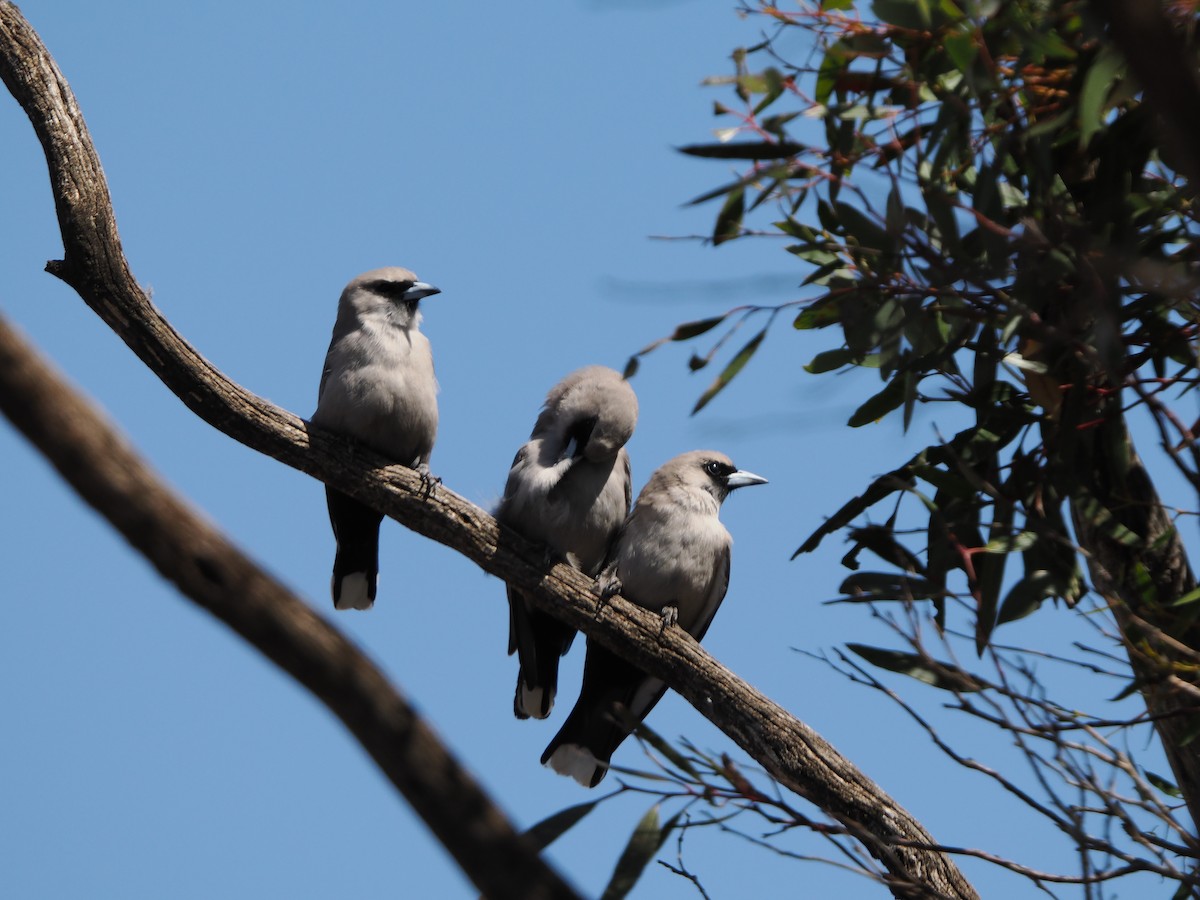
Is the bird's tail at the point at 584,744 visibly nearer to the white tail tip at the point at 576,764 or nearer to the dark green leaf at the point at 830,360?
the white tail tip at the point at 576,764

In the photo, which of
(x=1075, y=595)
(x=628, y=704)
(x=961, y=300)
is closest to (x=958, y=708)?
(x=1075, y=595)

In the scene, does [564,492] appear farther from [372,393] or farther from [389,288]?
[389,288]

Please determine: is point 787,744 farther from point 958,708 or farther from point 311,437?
point 311,437

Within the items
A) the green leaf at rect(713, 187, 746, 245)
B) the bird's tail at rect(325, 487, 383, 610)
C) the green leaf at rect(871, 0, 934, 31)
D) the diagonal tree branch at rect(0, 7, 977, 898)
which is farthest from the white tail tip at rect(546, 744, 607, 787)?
the green leaf at rect(871, 0, 934, 31)

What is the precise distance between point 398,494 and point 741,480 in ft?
6.79

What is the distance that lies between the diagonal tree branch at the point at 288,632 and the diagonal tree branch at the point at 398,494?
2547 mm

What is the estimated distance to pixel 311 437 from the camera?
16.8 feet

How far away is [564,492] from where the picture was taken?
5605 millimetres

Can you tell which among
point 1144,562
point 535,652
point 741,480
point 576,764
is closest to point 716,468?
point 741,480

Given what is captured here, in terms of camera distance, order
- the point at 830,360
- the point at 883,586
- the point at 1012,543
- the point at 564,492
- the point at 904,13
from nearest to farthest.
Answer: the point at 904,13 → the point at 1012,543 → the point at 883,586 → the point at 830,360 → the point at 564,492

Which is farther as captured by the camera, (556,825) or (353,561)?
(353,561)

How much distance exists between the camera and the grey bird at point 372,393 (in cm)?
546

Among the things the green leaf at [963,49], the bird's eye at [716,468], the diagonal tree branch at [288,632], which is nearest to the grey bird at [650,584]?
the bird's eye at [716,468]

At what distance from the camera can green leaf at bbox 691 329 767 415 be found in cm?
352
